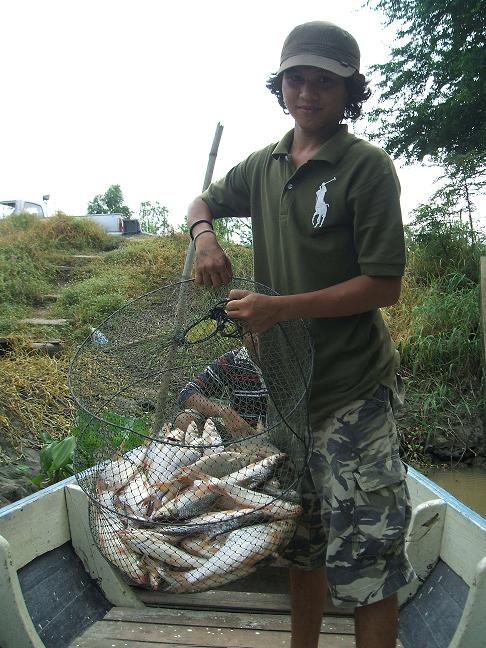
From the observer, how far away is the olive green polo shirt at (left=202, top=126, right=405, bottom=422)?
6.20 ft

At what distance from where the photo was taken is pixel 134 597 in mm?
3021

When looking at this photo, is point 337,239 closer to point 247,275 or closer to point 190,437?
point 190,437

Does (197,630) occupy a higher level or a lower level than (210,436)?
lower

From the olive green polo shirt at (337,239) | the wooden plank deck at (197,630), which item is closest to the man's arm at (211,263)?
the olive green polo shirt at (337,239)

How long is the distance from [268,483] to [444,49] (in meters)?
7.90

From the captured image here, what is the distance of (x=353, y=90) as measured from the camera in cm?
212

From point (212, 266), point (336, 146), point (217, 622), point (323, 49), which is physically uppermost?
point (323, 49)

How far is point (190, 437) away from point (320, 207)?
0.98 m

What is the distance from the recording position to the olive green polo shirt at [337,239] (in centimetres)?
189

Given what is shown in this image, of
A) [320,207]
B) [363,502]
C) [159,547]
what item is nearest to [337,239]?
[320,207]

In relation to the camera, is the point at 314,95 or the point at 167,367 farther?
the point at 167,367

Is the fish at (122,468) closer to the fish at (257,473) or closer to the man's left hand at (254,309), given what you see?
the fish at (257,473)

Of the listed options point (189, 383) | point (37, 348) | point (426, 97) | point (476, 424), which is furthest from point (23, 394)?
point (426, 97)

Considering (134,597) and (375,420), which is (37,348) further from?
(375,420)
